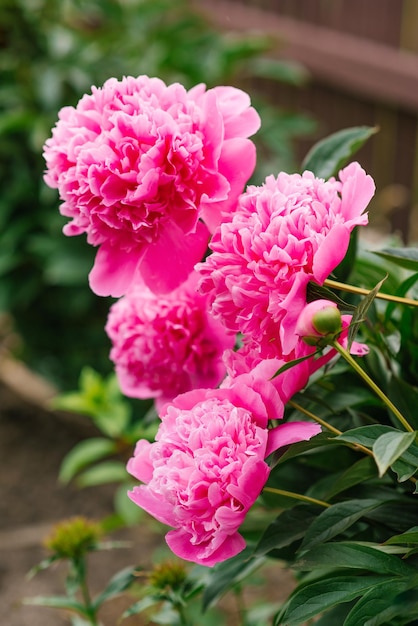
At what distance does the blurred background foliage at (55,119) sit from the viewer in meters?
2.15

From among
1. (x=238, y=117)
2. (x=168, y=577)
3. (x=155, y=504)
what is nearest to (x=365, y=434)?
(x=155, y=504)

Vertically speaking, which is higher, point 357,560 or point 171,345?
point 171,345

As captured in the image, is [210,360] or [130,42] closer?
[210,360]

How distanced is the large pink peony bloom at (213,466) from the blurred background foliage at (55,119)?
1.52m

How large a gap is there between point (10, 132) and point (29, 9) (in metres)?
0.29

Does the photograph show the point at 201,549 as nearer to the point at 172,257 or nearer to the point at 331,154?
the point at 172,257

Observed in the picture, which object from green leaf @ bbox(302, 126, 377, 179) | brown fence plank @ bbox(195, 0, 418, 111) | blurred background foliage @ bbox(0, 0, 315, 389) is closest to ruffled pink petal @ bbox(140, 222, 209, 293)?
green leaf @ bbox(302, 126, 377, 179)

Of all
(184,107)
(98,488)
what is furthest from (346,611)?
(98,488)

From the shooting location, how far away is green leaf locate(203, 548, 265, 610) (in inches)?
33.1

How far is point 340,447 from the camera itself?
2.60 feet

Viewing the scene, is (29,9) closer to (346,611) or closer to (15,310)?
(15,310)

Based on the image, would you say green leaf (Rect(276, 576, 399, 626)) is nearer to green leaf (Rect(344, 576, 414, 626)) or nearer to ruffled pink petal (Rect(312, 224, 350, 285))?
green leaf (Rect(344, 576, 414, 626))

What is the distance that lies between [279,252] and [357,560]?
21cm

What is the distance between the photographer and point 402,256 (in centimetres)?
71
